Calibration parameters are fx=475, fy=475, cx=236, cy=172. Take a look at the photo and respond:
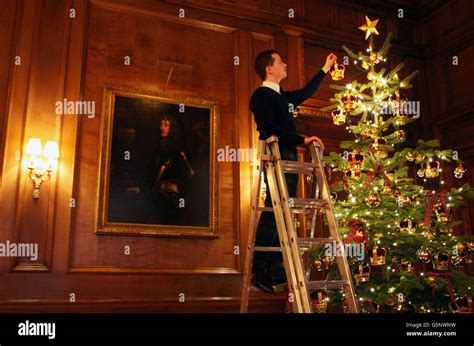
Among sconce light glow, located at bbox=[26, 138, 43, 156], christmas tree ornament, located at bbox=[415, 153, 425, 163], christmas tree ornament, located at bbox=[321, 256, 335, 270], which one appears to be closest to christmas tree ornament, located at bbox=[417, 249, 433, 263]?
christmas tree ornament, located at bbox=[321, 256, 335, 270]

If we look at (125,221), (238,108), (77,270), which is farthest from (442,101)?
(77,270)

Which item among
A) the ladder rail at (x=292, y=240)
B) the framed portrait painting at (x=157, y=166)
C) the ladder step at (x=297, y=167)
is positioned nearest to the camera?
the ladder rail at (x=292, y=240)

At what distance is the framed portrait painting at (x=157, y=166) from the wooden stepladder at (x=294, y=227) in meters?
1.60

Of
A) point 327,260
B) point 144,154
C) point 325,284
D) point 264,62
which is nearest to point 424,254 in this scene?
point 327,260

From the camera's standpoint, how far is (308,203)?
3043 millimetres

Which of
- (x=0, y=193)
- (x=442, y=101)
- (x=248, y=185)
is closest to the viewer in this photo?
(x=0, y=193)

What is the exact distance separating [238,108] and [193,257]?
1.73 metres

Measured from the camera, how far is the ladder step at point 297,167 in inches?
127

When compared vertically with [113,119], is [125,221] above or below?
below

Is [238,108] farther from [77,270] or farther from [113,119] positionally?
[77,270]

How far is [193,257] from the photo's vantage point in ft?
15.8

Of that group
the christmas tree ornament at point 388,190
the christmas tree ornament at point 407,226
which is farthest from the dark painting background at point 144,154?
the christmas tree ornament at point 407,226

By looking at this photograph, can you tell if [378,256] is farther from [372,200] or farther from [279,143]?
[279,143]

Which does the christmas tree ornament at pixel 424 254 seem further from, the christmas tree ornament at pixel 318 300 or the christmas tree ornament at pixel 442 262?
the christmas tree ornament at pixel 318 300
